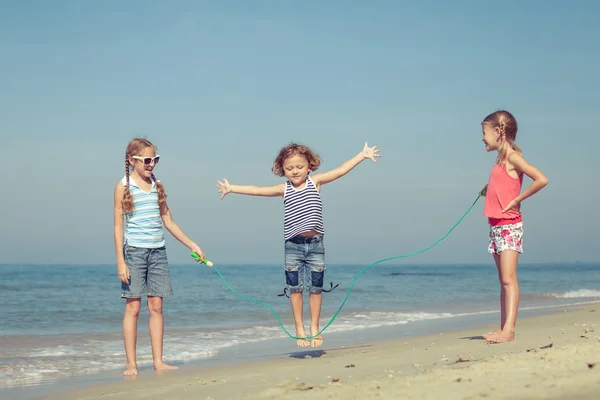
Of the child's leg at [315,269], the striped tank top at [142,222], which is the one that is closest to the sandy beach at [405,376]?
the child's leg at [315,269]

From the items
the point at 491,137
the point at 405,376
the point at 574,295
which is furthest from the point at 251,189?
the point at 574,295

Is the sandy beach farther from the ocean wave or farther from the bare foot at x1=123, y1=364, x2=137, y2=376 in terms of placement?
the ocean wave

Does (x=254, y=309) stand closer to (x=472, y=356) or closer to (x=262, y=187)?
(x=262, y=187)

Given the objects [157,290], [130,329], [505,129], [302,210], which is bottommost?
[130,329]

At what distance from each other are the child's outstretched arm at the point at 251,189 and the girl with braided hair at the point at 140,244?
1.69 ft

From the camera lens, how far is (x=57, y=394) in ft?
15.6

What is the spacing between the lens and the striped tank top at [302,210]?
18.4ft

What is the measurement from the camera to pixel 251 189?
583 cm

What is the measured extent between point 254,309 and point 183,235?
7.36 metres

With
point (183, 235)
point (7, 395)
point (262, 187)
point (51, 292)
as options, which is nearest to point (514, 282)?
point (262, 187)

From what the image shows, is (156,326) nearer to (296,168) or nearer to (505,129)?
(296,168)

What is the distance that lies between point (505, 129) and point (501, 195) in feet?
1.85

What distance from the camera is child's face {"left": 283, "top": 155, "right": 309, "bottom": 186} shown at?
5.75 meters

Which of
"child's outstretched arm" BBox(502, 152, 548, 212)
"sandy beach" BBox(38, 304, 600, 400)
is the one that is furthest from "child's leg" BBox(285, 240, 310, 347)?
"child's outstretched arm" BBox(502, 152, 548, 212)
